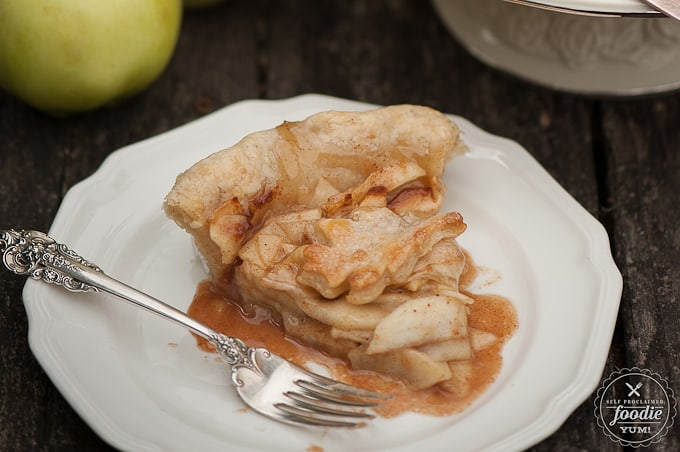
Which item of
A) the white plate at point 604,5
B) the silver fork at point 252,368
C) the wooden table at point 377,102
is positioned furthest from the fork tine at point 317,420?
the white plate at point 604,5

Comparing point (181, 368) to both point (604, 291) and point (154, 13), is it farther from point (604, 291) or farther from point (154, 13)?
point (154, 13)

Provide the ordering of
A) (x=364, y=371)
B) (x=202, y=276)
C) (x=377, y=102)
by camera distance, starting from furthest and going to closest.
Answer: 1. (x=377, y=102)
2. (x=202, y=276)
3. (x=364, y=371)

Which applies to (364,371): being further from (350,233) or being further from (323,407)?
(350,233)

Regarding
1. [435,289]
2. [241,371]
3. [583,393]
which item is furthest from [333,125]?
[583,393]

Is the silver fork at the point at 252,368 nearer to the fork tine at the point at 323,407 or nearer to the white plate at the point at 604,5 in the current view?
the fork tine at the point at 323,407

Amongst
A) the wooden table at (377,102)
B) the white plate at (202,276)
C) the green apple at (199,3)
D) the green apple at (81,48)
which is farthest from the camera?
the green apple at (199,3)

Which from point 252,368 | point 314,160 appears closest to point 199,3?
point 314,160

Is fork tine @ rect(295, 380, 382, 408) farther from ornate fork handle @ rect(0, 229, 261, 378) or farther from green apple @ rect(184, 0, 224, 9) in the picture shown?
green apple @ rect(184, 0, 224, 9)
